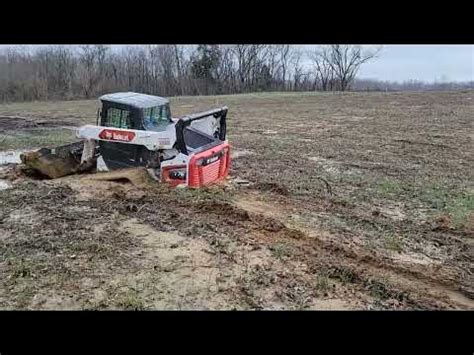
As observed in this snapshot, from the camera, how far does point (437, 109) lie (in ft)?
74.5

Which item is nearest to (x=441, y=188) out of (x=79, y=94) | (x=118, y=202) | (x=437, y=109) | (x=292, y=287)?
(x=292, y=287)

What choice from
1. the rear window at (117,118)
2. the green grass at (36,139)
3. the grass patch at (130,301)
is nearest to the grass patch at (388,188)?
the rear window at (117,118)

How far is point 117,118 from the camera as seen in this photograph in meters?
8.69

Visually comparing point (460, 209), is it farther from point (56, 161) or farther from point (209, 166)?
point (56, 161)

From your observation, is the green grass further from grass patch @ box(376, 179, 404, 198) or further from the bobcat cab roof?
grass patch @ box(376, 179, 404, 198)

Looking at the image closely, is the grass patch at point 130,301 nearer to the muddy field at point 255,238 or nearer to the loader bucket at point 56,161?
the muddy field at point 255,238

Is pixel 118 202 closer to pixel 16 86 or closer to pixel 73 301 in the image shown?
pixel 73 301

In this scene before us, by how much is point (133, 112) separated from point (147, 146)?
871 millimetres

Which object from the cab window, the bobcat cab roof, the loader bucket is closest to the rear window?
the bobcat cab roof

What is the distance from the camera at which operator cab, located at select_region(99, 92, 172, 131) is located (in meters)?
8.49

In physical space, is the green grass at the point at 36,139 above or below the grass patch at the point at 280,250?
above

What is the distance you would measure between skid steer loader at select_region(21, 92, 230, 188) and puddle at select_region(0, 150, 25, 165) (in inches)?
78.9

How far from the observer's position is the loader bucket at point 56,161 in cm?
916
